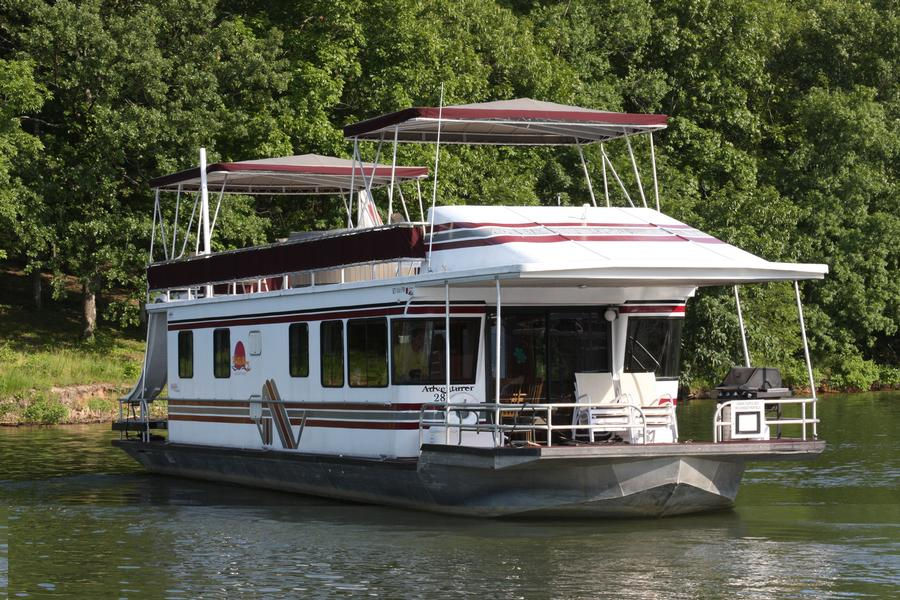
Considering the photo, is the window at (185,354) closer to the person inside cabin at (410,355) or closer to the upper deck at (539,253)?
the upper deck at (539,253)

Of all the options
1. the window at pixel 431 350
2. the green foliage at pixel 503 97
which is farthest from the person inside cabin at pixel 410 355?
the green foliage at pixel 503 97

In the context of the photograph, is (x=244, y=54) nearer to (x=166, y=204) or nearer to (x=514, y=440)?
(x=166, y=204)

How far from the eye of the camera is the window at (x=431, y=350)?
61.5 ft

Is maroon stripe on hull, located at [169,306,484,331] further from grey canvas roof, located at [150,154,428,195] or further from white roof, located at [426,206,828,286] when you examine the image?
grey canvas roof, located at [150,154,428,195]

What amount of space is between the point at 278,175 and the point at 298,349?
211 inches

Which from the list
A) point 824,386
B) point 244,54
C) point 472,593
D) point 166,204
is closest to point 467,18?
point 244,54

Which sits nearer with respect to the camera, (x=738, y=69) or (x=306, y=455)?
(x=306, y=455)

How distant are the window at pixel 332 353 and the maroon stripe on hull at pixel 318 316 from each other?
0.45 feet

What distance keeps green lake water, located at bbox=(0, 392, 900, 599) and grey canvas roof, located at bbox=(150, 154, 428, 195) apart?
5.39m

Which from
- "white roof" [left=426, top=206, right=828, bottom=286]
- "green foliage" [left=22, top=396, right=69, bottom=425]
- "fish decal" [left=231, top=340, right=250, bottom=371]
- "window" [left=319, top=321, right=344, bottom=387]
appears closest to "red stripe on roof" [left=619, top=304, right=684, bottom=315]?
"white roof" [left=426, top=206, right=828, bottom=286]

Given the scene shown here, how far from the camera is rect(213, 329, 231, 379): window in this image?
22.8 meters

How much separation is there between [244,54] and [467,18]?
318 inches

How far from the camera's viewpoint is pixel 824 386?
4806 cm

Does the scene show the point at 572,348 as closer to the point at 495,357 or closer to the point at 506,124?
the point at 495,357
